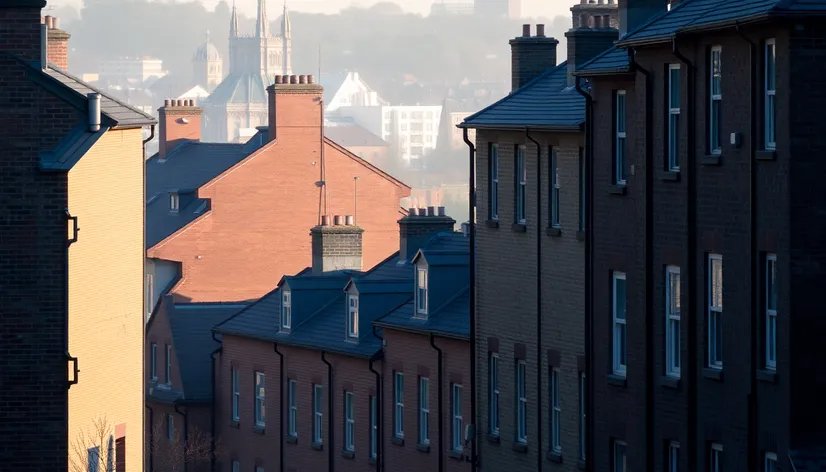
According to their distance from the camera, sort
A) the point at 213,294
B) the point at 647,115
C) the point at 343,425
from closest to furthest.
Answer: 1. the point at 647,115
2. the point at 343,425
3. the point at 213,294

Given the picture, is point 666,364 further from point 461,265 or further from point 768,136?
point 461,265

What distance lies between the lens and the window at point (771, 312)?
28120mm

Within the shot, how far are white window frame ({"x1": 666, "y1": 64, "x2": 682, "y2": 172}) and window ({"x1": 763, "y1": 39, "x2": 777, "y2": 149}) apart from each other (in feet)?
12.6

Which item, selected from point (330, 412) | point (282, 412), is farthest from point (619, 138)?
point (282, 412)

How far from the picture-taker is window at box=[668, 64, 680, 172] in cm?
3244

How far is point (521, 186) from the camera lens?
42.5 m

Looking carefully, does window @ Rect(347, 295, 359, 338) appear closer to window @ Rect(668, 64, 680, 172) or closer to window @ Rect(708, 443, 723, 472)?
window @ Rect(668, 64, 680, 172)

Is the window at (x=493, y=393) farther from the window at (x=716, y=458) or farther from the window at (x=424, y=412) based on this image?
the window at (x=716, y=458)

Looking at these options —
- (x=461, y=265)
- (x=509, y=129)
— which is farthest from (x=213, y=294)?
(x=509, y=129)

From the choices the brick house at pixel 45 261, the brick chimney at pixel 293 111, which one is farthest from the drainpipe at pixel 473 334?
the brick chimney at pixel 293 111

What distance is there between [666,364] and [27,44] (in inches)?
451

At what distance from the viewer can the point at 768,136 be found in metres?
28.4

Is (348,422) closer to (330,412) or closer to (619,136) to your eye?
(330,412)

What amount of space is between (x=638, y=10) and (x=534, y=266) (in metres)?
6.34
